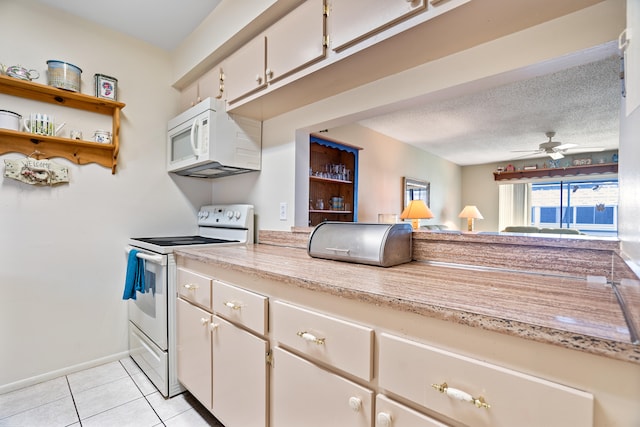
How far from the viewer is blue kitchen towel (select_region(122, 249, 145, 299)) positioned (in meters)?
1.83

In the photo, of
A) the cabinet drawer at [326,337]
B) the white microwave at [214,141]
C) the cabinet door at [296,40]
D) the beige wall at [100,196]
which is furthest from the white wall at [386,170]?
the cabinet drawer at [326,337]

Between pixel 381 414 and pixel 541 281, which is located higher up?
pixel 541 281

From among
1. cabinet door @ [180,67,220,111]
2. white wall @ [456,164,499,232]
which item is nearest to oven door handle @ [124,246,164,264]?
cabinet door @ [180,67,220,111]

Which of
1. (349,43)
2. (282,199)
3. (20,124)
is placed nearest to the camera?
(349,43)

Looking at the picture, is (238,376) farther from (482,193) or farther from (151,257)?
(482,193)

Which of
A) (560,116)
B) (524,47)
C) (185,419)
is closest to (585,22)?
(524,47)

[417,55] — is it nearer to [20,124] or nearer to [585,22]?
[585,22]

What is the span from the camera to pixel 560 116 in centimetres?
354

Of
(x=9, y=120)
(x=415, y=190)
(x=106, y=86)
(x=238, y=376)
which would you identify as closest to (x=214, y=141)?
(x=106, y=86)

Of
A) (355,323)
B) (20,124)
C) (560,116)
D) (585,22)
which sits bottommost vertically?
(355,323)

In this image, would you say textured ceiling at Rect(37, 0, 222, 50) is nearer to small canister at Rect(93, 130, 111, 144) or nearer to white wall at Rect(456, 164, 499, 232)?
small canister at Rect(93, 130, 111, 144)

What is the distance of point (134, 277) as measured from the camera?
185 centimetres

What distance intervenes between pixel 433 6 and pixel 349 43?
1.11 ft

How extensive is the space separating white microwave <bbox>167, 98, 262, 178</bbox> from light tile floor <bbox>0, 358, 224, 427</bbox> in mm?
1444
